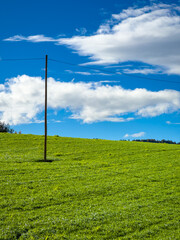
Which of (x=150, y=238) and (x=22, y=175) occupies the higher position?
(x=22, y=175)

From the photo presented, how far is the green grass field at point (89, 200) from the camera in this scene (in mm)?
13023

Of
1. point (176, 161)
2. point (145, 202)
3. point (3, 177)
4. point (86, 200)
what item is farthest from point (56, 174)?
point (176, 161)

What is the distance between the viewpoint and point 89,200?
17250mm

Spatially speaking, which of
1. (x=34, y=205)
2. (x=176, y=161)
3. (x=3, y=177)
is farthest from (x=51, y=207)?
(x=176, y=161)

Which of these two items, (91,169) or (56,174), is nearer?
(56,174)

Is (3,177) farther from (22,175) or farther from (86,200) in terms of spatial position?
(86,200)

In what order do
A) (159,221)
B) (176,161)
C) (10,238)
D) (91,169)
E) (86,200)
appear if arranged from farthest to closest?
(176,161) → (91,169) → (86,200) → (159,221) → (10,238)

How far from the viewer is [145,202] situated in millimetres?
17391

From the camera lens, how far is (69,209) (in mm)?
15477

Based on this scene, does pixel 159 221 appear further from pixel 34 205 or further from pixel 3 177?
pixel 3 177

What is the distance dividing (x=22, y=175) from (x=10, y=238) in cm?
1138

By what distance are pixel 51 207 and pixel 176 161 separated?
22.9 meters

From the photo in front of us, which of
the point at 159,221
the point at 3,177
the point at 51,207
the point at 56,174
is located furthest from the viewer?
the point at 56,174

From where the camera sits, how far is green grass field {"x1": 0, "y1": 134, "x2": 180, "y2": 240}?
42.7 ft
